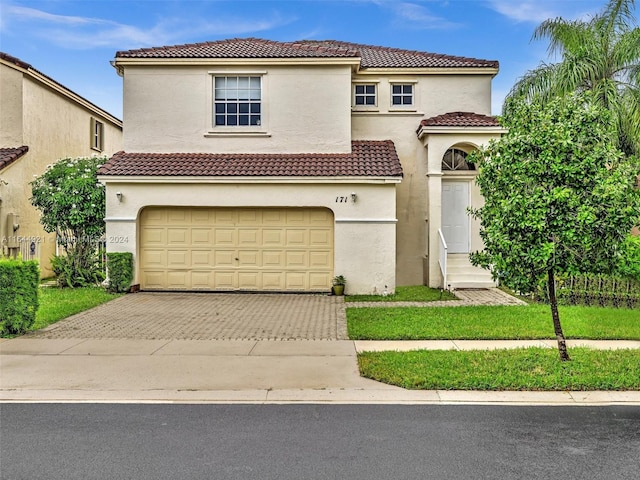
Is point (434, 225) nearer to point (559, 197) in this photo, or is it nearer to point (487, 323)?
point (487, 323)

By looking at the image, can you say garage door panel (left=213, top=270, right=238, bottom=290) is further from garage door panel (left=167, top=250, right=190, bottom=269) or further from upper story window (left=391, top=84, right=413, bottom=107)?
upper story window (left=391, top=84, right=413, bottom=107)

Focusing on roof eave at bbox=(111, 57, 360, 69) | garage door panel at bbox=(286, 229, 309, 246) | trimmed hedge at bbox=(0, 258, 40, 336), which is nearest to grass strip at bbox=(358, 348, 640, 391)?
trimmed hedge at bbox=(0, 258, 40, 336)

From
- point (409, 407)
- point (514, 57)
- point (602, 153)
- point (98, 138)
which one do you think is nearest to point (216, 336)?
point (409, 407)

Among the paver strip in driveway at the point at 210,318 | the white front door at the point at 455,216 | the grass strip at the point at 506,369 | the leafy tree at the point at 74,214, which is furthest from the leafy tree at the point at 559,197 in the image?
the leafy tree at the point at 74,214

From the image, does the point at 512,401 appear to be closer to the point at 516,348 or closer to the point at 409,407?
the point at 409,407

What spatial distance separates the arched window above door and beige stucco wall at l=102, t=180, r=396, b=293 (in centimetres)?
363

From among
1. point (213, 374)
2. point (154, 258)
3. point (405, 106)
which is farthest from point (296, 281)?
point (213, 374)

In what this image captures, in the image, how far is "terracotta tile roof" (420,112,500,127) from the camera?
54.4 ft

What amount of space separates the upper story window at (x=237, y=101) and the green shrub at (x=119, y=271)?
5.11 m

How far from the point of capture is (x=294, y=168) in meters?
15.9

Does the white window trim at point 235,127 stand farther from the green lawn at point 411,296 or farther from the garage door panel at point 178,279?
the green lawn at point 411,296

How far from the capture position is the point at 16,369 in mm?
7855

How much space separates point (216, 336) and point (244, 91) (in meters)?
9.66

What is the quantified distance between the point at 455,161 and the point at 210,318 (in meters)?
10.3
